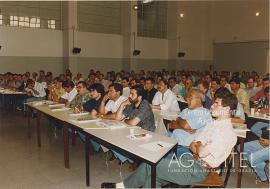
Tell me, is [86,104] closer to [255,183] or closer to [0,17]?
[255,183]

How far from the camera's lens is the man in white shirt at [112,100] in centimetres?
501

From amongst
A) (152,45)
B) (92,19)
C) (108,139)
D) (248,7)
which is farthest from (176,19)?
(108,139)

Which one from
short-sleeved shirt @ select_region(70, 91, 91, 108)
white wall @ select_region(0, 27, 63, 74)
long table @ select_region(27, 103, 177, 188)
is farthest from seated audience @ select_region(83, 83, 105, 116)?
white wall @ select_region(0, 27, 63, 74)

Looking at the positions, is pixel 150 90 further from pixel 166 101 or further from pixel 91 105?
pixel 91 105

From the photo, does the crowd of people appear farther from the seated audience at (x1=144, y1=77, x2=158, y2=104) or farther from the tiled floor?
the tiled floor

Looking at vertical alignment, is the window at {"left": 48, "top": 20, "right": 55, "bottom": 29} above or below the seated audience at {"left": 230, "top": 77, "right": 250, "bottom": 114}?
above

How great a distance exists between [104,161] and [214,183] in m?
2.37

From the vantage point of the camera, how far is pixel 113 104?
5.15 m

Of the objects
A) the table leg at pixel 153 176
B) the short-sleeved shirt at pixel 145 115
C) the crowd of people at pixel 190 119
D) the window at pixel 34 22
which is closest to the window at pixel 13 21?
the window at pixel 34 22

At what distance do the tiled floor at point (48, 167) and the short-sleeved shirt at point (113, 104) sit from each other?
800 mm

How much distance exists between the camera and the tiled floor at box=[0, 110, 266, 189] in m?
4.05

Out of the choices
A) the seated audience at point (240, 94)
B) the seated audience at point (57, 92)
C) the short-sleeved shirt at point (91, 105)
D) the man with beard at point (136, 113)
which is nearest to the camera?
the man with beard at point (136, 113)

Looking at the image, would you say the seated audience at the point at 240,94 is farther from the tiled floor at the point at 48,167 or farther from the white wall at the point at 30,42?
the white wall at the point at 30,42

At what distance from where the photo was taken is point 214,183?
2908 mm
